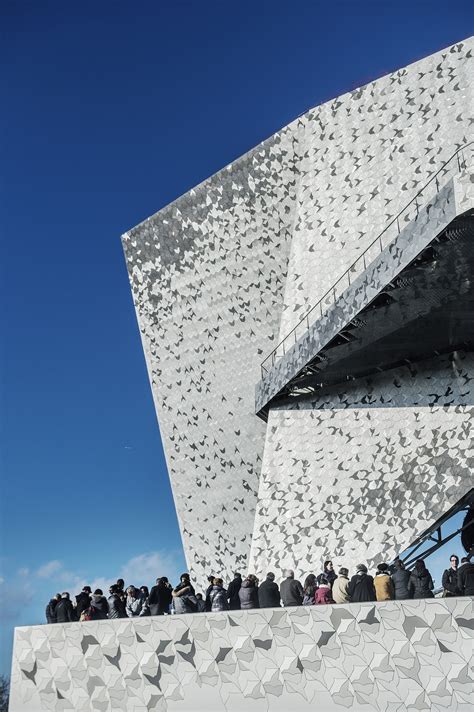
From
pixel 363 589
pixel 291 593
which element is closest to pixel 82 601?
pixel 291 593

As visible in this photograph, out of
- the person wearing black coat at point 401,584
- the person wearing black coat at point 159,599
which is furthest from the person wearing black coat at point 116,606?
the person wearing black coat at point 401,584

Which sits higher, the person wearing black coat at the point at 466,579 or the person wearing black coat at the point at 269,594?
the person wearing black coat at the point at 269,594

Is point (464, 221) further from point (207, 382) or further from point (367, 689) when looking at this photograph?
point (207, 382)

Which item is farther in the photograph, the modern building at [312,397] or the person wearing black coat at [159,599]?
the person wearing black coat at [159,599]

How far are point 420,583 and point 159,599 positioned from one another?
4.47 metres

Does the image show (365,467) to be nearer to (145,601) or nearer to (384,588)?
(145,601)

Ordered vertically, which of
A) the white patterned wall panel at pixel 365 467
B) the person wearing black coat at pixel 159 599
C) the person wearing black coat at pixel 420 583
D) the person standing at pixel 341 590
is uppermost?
the white patterned wall panel at pixel 365 467

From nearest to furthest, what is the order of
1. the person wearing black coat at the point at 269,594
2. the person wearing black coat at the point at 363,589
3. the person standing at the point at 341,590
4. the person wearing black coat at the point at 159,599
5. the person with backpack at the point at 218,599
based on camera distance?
the person wearing black coat at the point at 363,589, the person standing at the point at 341,590, the person wearing black coat at the point at 269,594, the person with backpack at the point at 218,599, the person wearing black coat at the point at 159,599

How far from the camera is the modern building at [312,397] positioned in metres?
13.4

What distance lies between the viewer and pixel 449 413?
19.9 m

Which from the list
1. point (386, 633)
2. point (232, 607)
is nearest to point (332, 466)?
point (232, 607)

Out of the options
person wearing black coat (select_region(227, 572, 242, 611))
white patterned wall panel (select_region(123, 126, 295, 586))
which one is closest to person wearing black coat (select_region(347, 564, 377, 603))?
person wearing black coat (select_region(227, 572, 242, 611))

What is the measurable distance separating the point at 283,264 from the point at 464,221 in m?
11.1

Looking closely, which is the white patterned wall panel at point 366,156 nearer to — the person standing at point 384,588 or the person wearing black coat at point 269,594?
the person wearing black coat at point 269,594
